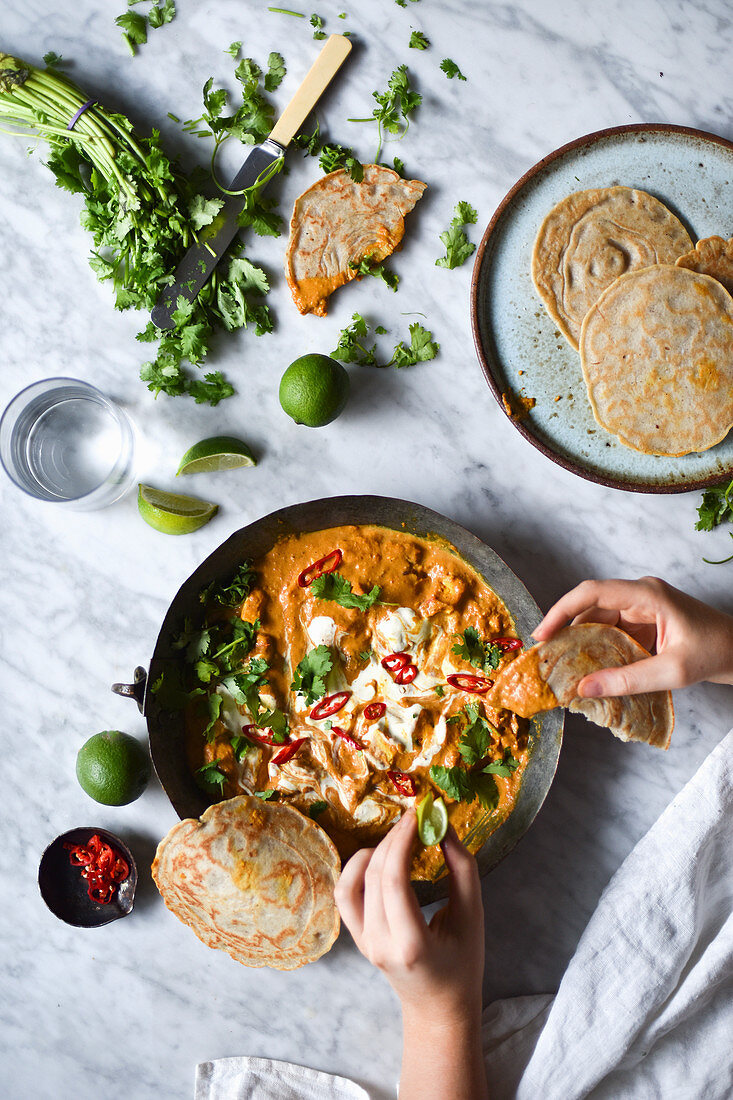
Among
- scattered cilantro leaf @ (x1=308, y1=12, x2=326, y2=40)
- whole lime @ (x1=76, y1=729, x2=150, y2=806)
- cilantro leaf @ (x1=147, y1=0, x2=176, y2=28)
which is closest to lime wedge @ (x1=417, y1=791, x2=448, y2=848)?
whole lime @ (x1=76, y1=729, x2=150, y2=806)

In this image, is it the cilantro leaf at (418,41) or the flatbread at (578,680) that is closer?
the flatbread at (578,680)

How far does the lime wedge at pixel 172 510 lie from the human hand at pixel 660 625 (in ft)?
4.42

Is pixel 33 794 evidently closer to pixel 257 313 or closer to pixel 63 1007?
pixel 63 1007

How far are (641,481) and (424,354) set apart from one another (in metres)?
0.96

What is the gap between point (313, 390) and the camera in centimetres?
281

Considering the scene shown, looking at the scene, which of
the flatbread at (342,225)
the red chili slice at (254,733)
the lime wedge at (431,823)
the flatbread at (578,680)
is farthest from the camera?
the flatbread at (342,225)

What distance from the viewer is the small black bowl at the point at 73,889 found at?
3.07m

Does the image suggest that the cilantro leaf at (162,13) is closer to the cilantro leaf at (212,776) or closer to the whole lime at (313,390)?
the whole lime at (313,390)

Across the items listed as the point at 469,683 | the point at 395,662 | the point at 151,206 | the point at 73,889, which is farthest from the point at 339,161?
the point at 73,889

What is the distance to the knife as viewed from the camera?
2.99m

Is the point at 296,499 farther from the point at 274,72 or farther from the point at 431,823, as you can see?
the point at 274,72

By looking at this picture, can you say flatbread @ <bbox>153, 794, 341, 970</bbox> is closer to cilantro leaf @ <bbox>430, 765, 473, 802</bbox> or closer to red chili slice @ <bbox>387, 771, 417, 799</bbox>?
red chili slice @ <bbox>387, 771, 417, 799</bbox>

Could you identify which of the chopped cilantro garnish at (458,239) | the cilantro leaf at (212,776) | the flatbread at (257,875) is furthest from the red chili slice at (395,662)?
the chopped cilantro garnish at (458,239)

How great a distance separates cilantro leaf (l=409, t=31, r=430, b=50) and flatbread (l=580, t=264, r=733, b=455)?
3.92 feet
